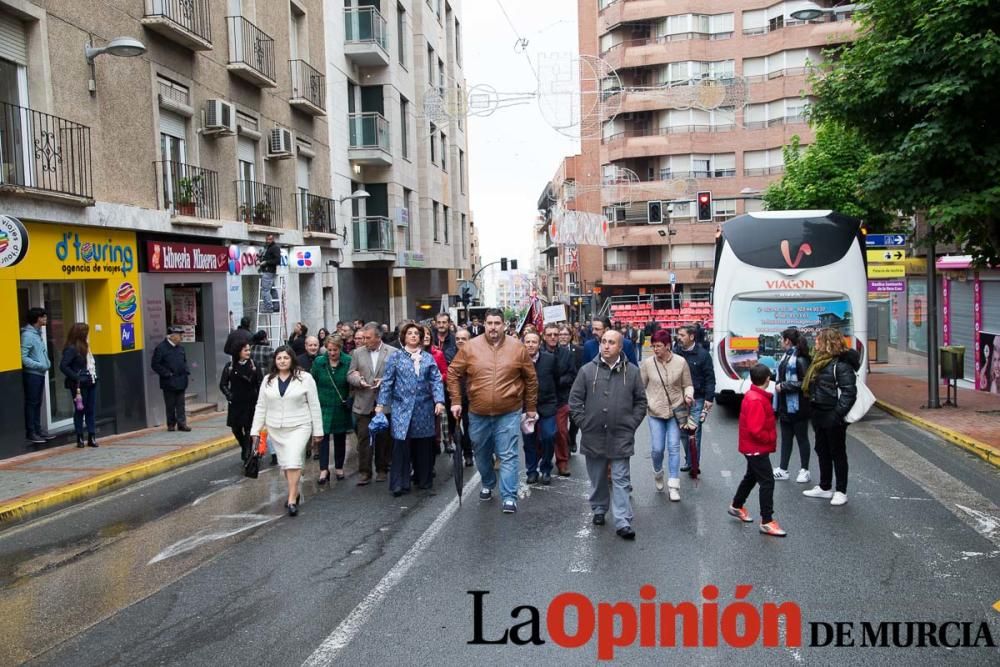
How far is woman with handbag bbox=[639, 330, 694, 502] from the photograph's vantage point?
29.1ft

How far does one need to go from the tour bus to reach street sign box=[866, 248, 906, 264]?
6718 millimetres

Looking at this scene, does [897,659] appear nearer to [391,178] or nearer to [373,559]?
[373,559]

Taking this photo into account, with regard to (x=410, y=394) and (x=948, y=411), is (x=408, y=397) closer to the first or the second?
(x=410, y=394)

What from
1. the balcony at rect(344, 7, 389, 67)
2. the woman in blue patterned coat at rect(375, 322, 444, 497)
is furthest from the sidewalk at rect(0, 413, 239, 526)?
the balcony at rect(344, 7, 389, 67)

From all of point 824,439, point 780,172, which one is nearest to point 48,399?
point 824,439

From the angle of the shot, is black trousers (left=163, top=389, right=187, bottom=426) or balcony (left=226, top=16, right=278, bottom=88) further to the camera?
balcony (left=226, top=16, right=278, bottom=88)

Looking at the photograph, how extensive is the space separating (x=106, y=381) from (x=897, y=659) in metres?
12.9

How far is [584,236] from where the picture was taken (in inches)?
1171

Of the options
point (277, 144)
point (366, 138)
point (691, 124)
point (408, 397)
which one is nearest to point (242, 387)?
point (408, 397)

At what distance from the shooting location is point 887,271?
67.2 ft

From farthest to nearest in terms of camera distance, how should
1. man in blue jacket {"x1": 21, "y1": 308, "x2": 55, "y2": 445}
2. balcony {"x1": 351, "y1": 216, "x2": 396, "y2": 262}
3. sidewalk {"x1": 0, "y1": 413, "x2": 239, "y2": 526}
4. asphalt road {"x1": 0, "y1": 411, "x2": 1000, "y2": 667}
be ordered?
1. balcony {"x1": 351, "y1": 216, "x2": 396, "y2": 262}
2. man in blue jacket {"x1": 21, "y1": 308, "x2": 55, "y2": 445}
3. sidewalk {"x1": 0, "y1": 413, "x2": 239, "y2": 526}
4. asphalt road {"x1": 0, "y1": 411, "x2": 1000, "y2": 667}

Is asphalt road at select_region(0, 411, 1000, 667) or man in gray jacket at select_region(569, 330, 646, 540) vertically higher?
man in gray jacket at select_region(569, 330, 646, 540)

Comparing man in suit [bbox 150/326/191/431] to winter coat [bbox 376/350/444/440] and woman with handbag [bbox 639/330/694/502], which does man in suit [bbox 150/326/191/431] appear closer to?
winter coat [bbox 376/350/444/440]

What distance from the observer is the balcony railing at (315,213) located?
23.5 metres
